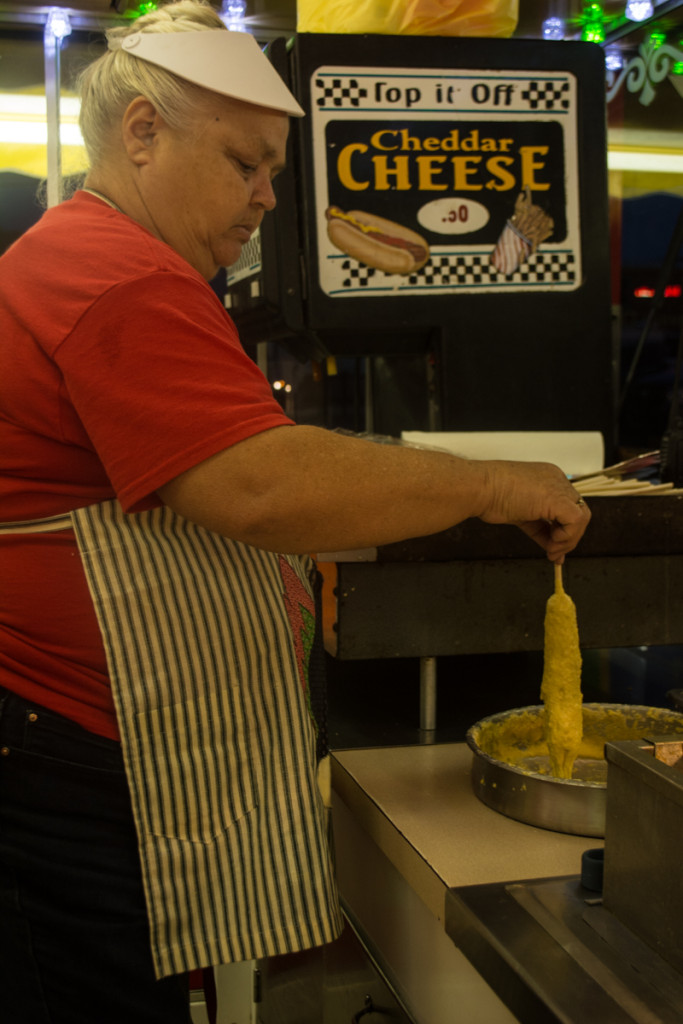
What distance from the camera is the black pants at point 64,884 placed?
0.91 m

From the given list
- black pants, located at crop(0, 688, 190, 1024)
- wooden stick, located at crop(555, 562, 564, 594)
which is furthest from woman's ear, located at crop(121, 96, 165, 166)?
wooden stick, located at crop(555, 562, 564, 594)

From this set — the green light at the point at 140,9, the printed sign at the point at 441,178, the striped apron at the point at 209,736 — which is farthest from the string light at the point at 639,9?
the striped apron at the point at 209,736

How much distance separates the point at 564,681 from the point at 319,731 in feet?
0.99

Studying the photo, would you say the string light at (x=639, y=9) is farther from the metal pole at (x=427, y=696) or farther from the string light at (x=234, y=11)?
the metal pole at (x=427, y=696)

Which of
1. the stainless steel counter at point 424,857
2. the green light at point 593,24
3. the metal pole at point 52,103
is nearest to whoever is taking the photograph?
the stainless steel counter at point 424,857

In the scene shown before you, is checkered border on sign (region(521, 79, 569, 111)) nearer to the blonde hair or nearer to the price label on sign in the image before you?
the price label on sign

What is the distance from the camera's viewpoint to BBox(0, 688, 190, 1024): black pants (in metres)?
0.91

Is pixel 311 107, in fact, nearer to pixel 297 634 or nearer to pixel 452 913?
pixel 297 634

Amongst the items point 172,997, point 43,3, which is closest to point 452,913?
point 172,997

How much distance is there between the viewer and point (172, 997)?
0.96 m

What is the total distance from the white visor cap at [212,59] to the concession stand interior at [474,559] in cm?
21

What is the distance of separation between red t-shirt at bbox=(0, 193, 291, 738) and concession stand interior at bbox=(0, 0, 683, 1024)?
0.34m

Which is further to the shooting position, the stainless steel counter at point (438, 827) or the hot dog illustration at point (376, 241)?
the hot dog illustration at point (376, 241)

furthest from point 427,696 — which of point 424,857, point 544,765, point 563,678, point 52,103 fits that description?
point 52,103
